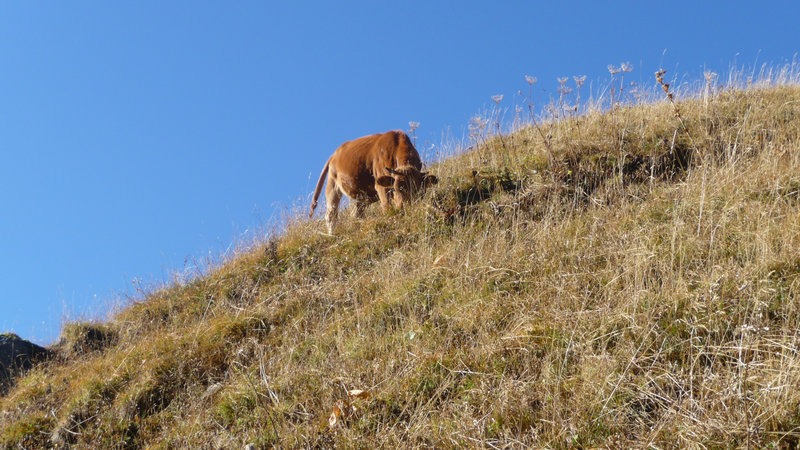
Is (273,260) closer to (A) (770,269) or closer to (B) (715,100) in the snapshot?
(A) (770,269)

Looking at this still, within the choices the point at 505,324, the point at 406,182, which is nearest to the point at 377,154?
the point at 406,182

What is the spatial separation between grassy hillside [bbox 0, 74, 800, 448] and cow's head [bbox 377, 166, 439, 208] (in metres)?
0.30

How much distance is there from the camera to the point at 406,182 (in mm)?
9258

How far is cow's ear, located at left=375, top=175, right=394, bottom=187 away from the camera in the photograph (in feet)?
30.7

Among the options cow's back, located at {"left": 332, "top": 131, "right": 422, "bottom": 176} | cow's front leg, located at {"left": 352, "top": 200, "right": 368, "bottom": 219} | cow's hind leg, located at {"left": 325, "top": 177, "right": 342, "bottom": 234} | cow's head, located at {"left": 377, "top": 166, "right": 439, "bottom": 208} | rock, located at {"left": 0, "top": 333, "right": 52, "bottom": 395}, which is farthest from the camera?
cow's hind leg, located at {"left": 325, "top": 177, "right": 342, "bottom": 234}

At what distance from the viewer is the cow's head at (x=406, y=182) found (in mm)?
9242

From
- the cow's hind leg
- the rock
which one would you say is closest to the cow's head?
the cow's hind leg

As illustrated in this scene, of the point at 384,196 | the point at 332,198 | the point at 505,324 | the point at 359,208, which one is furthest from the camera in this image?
the point at 332,198

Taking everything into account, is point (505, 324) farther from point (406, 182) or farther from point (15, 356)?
point (15, 356)

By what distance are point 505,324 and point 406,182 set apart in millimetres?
4287

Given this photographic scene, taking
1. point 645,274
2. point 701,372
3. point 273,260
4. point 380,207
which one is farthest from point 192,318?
point 701,372

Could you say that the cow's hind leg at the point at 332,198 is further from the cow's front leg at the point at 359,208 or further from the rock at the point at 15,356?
the rock at the point at 15,356

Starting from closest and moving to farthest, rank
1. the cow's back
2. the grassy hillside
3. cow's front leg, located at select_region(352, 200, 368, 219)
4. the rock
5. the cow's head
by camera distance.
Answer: the grassy hillside, the rock, the cow's head, the cow's back, cow's front leg, located at select_region(352, 200, 368, 219)

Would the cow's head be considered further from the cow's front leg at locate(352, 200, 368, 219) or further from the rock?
the rock
